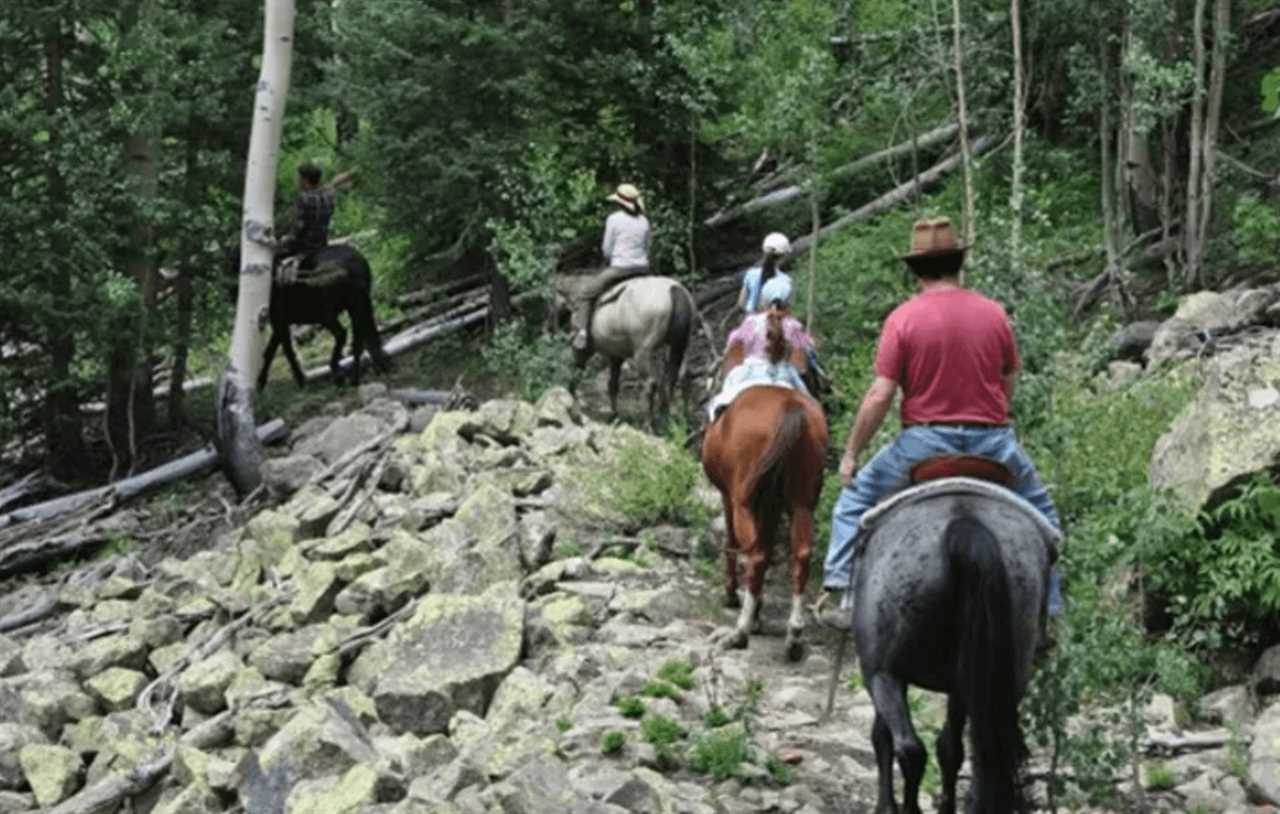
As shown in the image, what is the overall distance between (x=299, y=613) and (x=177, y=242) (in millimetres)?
9307

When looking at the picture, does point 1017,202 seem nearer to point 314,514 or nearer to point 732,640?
point 732,640

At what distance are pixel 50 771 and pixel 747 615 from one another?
14.5ft

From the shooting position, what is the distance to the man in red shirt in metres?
7.27

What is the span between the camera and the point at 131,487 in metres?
18.9

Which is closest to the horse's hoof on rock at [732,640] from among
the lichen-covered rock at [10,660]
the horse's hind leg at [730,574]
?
the horse's hind leg at [730,574]

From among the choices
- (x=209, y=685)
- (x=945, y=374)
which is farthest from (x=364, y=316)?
(x=945, y=374)

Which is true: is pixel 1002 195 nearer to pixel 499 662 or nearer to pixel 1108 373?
pixel 1108 373

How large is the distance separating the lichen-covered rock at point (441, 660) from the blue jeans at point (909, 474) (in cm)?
286

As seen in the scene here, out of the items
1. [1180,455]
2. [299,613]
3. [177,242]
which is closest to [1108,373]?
[1180,455]

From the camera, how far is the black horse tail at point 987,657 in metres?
6.67

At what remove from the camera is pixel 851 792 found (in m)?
8.36

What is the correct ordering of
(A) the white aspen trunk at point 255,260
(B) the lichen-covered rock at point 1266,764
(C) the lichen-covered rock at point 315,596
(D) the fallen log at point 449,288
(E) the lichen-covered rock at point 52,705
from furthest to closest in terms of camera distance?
(D) the fallen log at point 449,288, (A) the white aspen trunk at point 255,260, (C) the lichen-covered rock at point 315,596, (E) the lichen-covered rock at point 52,705, (B) the lichen-covered rock at point 1266,764

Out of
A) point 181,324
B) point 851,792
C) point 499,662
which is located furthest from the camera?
point 181,324

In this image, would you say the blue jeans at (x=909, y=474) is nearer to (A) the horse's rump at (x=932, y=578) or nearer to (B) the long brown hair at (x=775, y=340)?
(A) the horse's rump at (x=932, y=578)
